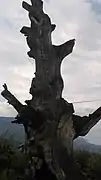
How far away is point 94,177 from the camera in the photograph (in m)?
13.9

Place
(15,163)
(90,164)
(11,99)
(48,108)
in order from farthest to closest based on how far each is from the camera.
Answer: (90,164) → (15,163) → (11,99) → (48,108)

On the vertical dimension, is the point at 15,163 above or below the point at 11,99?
below

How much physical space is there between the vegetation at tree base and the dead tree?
777mm

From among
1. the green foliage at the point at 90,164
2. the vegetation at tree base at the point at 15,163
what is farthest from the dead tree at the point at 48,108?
the green foliage at the point at 90,164

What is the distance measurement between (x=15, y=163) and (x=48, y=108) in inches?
82.1

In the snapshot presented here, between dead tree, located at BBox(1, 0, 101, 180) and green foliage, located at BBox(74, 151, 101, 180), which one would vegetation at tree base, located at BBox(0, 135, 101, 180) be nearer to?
green foliage, located at BBox(74, 151, 101, 180)

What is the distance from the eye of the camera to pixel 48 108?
487 inches

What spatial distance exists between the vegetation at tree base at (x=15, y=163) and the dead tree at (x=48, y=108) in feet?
2.55

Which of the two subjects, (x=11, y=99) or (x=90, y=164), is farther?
(x=90, y=164)

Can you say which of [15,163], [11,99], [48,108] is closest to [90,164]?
[15,163]

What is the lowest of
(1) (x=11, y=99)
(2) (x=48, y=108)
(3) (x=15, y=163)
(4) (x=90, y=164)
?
(3) (x=15, y=163)

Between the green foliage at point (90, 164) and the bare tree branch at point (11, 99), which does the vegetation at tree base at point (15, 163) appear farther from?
the bare tree branch at point (11, 99)

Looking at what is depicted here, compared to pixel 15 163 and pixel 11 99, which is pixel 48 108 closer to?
pixel 11 99

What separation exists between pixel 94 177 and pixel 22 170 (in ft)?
6.28
